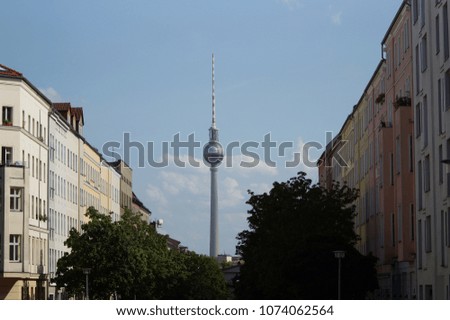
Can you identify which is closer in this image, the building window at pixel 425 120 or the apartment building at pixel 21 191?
the building window at pixel 425 120

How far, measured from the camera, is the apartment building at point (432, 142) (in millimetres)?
48938

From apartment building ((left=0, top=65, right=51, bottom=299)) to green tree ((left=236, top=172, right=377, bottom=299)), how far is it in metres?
16.6

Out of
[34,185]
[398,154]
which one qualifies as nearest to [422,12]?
[398,154]

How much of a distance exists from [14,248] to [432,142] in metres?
37.4

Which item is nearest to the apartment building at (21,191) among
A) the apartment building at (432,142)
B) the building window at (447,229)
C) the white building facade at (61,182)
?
the white building facade at (61,182)

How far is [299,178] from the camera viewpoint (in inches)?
3081

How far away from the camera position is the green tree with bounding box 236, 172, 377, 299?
6562cm

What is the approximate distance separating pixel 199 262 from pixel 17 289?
85.9 meters

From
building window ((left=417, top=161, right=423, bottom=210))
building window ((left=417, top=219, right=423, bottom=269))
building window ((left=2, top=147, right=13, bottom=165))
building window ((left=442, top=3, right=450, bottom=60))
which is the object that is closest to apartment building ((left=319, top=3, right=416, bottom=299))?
building window ((left=417, top=219, right=423, bottom=269))

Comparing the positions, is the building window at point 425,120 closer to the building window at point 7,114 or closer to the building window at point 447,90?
the building window at point 447,90

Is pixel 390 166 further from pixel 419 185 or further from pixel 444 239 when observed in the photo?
pixel 444 239

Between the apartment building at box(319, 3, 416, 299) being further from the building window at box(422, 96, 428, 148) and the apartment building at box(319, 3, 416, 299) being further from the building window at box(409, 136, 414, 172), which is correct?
the building window at box(422, 96, 428, 148)
